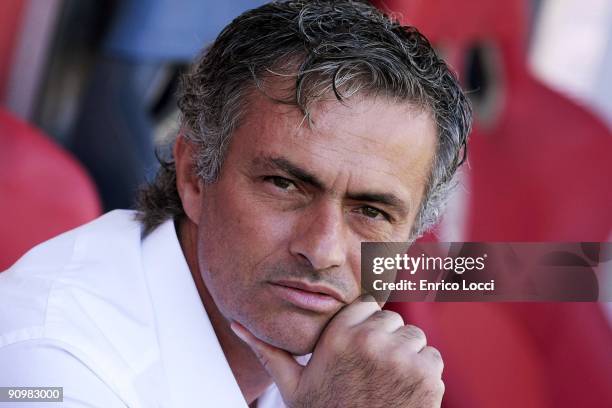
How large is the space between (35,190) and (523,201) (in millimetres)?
1442

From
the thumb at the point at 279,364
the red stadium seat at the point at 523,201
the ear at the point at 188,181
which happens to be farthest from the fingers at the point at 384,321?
the red stadium seat at the point at 523,201

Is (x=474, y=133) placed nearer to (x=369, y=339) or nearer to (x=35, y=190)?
(x=35, y=190)

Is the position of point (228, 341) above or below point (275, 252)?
below

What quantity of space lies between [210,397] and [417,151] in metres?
0.49

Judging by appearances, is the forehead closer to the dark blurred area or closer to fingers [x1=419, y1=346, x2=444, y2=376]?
fingers [x1=419, y1=346, x2=444, y2=376]

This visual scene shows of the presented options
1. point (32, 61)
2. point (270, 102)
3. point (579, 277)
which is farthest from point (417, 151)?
point (32, 61)

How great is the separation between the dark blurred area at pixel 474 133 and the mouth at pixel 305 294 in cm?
83

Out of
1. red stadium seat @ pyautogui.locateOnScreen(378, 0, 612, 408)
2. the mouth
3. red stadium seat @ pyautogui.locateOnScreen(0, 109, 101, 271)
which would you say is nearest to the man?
the mouth

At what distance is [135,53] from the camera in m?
2.48

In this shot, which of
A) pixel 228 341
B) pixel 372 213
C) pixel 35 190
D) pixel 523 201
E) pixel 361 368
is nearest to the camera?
pixel 361 368

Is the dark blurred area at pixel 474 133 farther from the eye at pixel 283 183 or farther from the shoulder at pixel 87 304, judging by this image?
the eye at pixel 283 183

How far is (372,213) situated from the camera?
57.3 inches

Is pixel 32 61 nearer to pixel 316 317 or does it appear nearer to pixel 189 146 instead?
pixel 189 146

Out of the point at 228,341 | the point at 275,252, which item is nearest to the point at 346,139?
the point at 275,252
